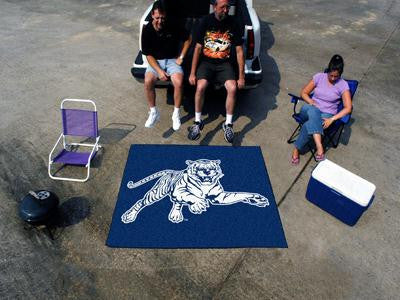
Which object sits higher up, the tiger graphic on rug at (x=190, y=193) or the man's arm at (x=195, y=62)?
the man's arm at (x=195, y=62)

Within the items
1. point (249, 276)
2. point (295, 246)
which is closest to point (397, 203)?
point (295, 246)

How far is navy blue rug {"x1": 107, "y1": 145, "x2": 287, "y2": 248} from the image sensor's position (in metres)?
3.43

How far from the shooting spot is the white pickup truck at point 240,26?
4844 mm

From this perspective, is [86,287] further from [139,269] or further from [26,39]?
[26,39]

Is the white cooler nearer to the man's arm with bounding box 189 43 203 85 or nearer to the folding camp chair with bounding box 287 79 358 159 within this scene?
the folding camp chair with bounding box 287 79 358 159

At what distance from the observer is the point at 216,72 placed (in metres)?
4.71

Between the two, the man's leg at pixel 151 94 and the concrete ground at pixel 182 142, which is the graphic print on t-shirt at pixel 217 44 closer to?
the man's leg at pixel 151 94

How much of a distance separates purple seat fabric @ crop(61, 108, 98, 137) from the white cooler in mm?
3002

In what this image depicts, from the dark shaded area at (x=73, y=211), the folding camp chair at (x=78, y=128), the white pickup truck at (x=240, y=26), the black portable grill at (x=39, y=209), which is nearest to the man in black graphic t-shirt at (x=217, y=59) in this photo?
the white pickup truck at (x=240, y=26)

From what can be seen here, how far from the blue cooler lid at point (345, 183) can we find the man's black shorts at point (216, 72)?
1888 mm

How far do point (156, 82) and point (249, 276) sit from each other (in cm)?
305

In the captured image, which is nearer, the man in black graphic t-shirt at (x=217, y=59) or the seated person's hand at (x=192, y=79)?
the man in black graphic t-shirt at (x=217, y=59)

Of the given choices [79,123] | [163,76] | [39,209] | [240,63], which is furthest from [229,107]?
[39,209]

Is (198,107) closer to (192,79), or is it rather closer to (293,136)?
(192,79)
